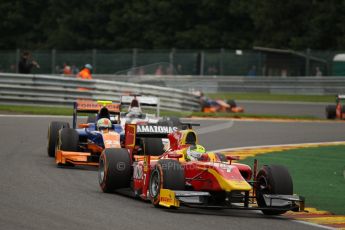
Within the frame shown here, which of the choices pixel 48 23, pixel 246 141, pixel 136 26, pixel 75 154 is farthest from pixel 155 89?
pixel 48 23

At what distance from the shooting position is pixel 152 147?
16234 millimetres

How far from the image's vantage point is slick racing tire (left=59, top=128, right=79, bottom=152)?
1697 centimetres

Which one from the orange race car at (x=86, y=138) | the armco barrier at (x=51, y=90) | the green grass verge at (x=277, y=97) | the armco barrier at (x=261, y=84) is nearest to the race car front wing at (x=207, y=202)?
the orange race car at (x=86, y=138)

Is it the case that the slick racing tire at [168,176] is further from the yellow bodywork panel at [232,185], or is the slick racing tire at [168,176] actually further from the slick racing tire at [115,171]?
the slick racing tire at [115,171]

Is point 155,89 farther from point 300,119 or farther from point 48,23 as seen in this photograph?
point 48,23

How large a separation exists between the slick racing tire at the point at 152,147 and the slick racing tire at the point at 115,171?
2.50m

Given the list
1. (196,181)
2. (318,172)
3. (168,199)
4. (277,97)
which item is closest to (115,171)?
(196,181)

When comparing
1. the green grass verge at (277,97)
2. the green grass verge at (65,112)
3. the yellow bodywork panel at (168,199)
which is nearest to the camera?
the yellow bodywork panel at (168,199)

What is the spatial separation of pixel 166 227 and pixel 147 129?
4.67 meters

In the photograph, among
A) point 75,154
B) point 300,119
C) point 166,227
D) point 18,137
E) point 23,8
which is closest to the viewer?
point 166,227

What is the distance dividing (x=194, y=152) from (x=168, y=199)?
1.28 m

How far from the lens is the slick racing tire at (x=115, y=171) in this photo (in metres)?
13.4

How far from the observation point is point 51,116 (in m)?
28.3

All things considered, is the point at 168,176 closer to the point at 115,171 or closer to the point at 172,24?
the point at 115,171
